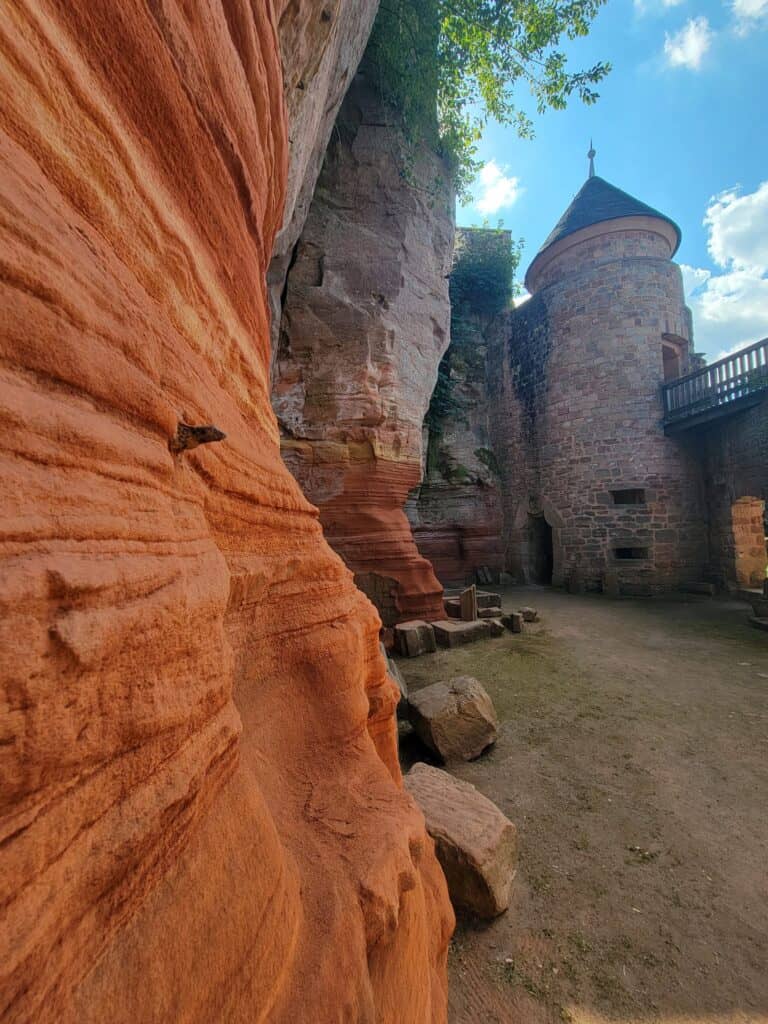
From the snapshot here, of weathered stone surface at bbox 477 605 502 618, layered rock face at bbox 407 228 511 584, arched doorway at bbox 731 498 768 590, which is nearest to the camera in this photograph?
weathered stone surface at bbox 477 605 502 618

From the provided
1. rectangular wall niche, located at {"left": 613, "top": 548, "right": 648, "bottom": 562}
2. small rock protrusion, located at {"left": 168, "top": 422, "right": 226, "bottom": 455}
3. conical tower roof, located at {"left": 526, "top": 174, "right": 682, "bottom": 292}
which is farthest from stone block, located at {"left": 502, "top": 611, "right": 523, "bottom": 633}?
conical tower roof, located at {"left": 526, "top": 174, "right": 682, "bottom": 292}

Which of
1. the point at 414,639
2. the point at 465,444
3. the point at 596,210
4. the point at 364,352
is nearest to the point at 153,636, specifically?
the point at 414,639

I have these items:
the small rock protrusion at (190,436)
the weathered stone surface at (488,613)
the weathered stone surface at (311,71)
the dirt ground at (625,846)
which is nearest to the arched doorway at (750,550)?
the dirt ground at (625,846)

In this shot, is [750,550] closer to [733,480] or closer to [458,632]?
[733,480]

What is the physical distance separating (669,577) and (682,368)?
5.93 m

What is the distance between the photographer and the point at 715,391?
10602mm

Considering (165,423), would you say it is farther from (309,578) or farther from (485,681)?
(485,681)

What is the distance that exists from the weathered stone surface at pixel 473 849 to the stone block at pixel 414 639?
391 centimetres

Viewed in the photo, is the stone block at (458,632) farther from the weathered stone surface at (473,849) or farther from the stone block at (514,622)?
the weathered stone surface at (473,849)

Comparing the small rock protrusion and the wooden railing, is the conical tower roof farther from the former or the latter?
the small rock protrusion

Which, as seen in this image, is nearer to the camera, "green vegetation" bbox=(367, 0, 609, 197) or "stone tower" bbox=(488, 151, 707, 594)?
"green vegetation" bbox=(367, 0, 609, 197)

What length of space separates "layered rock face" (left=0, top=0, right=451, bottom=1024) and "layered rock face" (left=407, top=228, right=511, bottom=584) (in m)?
10.6

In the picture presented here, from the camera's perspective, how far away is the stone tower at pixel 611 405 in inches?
456

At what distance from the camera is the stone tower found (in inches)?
456
